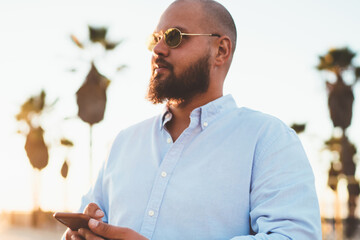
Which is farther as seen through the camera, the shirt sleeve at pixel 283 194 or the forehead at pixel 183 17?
the forehead at pixel 183 17

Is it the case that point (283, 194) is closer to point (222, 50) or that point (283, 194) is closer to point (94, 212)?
point (94, 212)

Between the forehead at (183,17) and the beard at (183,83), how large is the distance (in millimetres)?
197

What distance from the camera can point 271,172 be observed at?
1.90 m

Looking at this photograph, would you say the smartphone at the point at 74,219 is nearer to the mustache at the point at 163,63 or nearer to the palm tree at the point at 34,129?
the mustache at the point at 163,63

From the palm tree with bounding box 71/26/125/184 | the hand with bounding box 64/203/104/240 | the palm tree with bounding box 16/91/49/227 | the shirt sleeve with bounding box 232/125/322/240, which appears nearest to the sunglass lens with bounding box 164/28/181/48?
the shirt sleeve with bounding box 232/125/322/240

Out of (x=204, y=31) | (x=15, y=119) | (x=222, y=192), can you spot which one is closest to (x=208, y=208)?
(x=222, y=192)

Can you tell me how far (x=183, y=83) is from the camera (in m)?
2.42

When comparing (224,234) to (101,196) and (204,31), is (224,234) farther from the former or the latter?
(204,31)

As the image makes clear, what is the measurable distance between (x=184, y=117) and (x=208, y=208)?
2.11 ft

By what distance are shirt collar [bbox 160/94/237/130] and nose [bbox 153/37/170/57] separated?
0.35 m

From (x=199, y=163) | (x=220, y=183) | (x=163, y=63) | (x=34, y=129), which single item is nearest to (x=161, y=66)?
(x=163, y=63)

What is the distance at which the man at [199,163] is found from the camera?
6.03 ft

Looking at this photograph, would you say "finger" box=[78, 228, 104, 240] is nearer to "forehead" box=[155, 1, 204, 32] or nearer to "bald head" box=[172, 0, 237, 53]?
"forehead" box=[155, 1, 204, 32]

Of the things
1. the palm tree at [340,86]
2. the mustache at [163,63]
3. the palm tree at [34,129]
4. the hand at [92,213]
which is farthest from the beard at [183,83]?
the palm tree at [34,129]
